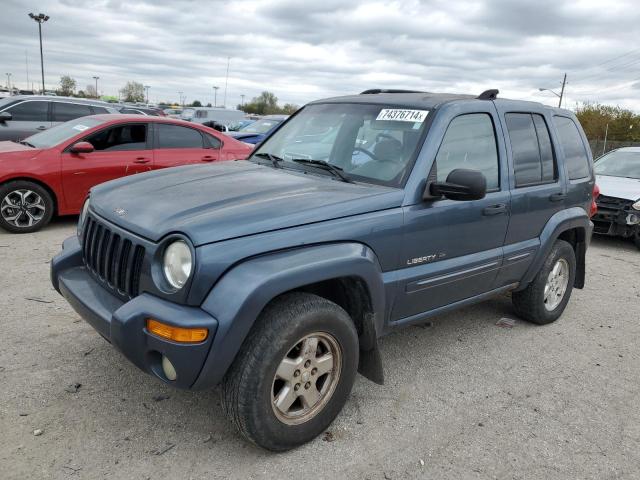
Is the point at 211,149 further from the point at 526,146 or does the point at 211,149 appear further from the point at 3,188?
the point at 526,146

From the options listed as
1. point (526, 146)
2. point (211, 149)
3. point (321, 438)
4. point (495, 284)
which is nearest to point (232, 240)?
point (321, 438)

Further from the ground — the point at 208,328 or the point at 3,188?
the point at 208,328

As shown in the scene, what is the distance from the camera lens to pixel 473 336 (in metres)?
4.52

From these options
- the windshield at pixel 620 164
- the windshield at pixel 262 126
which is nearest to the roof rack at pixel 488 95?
the windshield at pixel 620 164

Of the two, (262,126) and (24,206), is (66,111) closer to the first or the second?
(24,206)

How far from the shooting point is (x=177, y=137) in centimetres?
800

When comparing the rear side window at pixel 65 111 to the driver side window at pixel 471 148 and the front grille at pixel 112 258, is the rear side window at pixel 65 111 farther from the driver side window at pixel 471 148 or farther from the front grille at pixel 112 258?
the driver side window at pixel 471 148

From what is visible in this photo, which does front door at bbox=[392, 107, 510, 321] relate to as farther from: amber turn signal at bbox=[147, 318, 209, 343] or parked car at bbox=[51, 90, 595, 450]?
Answer: amber turn signal at bbox=[147, 318, 209, 343]

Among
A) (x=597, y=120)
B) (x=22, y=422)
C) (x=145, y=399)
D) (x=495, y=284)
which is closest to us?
(x=22, y=422)

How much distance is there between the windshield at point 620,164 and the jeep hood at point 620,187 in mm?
329

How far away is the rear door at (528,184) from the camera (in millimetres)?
3955

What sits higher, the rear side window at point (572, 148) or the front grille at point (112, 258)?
the rear side window at point (572, 148)

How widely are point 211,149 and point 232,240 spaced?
19.9ft

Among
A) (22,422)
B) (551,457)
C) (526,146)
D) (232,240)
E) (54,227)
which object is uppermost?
(526,146)
